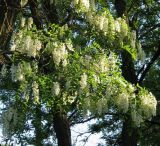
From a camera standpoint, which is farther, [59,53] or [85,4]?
[85,4]

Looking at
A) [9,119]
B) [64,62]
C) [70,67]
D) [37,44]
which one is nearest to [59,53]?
[64,62]

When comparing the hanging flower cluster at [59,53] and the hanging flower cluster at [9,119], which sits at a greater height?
the hanging flower cluster at [59,53]

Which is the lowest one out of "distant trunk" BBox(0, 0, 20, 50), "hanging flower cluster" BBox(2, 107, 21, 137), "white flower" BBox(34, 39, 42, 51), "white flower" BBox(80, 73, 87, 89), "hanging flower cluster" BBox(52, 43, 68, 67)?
"hanging flower cluster" BBox(2, 107, 21, 137)

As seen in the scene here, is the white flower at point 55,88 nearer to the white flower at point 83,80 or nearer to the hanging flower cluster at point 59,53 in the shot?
the hanging flower cluster at point 59,53

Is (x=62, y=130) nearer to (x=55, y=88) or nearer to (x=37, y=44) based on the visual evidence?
(x=55, y=88)

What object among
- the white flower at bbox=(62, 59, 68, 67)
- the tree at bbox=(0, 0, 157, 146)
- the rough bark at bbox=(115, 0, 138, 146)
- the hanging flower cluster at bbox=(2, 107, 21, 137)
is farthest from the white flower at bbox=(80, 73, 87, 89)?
the rough bark at bbox=(115, 0, 138, 146)

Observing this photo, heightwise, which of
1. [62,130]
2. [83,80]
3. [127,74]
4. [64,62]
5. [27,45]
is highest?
[127,74]

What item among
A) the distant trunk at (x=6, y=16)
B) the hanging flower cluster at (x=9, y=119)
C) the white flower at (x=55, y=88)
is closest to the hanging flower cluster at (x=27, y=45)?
the distant trunk at (x=6, y=16)

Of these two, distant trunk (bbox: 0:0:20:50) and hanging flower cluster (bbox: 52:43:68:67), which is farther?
distant trunk (bbox: 0:0:20:50)

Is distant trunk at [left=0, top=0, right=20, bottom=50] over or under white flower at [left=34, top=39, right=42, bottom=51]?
over

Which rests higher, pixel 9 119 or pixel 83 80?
pixel 83 80

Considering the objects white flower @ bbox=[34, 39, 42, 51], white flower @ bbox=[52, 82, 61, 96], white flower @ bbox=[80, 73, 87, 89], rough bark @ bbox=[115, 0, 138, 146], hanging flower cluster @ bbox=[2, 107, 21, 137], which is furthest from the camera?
rough bark @ bbox=[115, 0, 138, 146]

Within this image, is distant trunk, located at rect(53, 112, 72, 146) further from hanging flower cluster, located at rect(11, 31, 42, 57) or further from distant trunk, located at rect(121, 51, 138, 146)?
hanging flower cluster, located at rect(11, 31, 42, 57)

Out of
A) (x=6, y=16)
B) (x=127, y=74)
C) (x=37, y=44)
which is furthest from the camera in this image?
(x=127, y=74)
